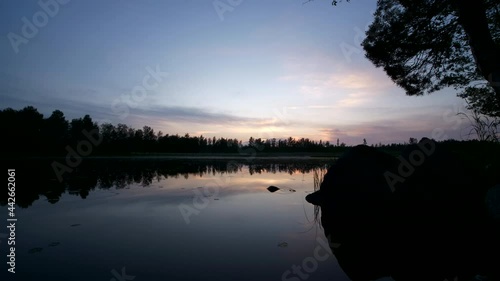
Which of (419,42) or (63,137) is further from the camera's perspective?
(63,137)

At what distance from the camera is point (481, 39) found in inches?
268

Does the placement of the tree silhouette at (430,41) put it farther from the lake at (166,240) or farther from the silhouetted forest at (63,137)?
the silhouetted forest at (63,137)

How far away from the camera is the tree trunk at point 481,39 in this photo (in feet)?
21.8

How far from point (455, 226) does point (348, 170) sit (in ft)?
8.60

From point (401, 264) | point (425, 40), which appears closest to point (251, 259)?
point (401, 264)

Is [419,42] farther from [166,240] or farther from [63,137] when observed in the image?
[63,137]

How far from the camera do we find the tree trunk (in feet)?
21.8

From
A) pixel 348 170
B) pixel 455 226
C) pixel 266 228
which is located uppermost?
pixel 348 170

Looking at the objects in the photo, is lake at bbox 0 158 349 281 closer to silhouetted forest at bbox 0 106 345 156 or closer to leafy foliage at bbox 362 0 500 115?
leafy foliage at bbox 362 0 500 115

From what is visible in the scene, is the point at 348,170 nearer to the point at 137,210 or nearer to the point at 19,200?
the point at 137,210

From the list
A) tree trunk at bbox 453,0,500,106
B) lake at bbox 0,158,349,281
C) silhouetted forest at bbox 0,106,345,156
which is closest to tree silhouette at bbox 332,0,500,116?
tree trunk at bbox 453,0,500,106

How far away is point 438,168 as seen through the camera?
6160 millimetres

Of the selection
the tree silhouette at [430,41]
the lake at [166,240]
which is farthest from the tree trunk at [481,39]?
the lake at [166,240]

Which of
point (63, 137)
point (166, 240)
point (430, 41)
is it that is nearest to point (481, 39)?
point (430, 41)
